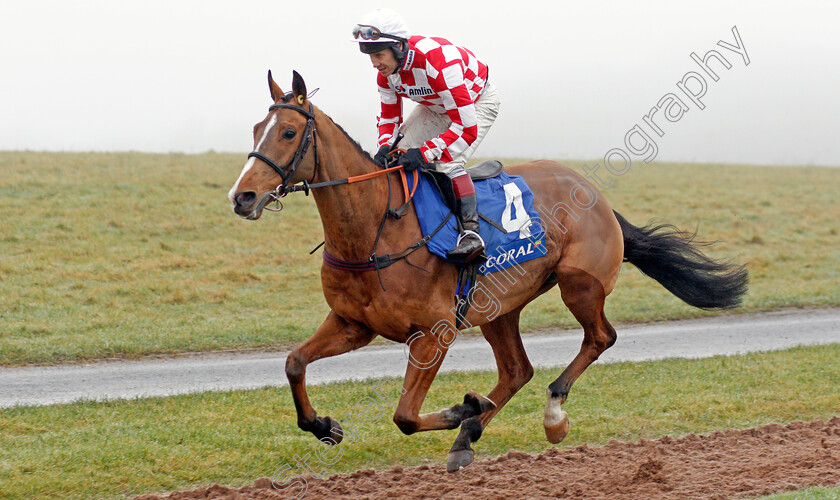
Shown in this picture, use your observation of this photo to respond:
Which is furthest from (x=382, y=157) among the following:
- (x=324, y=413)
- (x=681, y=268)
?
(x=681, y=268)

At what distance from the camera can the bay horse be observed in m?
4.77

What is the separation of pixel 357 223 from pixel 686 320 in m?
9.34

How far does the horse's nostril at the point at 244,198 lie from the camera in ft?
14.3

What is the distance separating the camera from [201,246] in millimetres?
16406

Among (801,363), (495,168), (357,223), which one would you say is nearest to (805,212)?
(801,363)

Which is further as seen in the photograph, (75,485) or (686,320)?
(686,320)

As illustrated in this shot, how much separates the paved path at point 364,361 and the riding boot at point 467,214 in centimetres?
390

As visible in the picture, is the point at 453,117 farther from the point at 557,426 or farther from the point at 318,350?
the point at 557,426

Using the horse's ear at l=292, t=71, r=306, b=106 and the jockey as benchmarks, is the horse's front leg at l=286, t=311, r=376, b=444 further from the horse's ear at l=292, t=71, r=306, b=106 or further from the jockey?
the horse's ear at l=292, t=71, r=306, b=106

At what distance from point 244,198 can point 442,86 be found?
1.70 m

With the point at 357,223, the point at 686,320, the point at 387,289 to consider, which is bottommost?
the point at 686,320

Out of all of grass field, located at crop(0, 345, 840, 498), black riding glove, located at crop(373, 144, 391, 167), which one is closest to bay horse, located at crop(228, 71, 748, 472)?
black riding glove, located at crop(373, 144, 391, 167)

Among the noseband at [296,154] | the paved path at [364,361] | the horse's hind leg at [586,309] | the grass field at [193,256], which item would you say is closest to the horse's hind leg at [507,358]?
the horse's hind leg at [586,309]

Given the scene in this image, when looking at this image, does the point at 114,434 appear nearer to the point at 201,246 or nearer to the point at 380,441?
the point at 380,441
